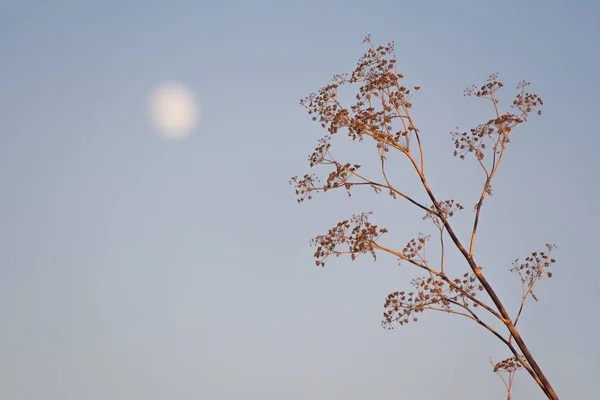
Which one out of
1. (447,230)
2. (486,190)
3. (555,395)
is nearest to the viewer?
(555,395)

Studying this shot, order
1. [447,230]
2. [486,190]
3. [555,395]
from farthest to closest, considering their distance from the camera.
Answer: [486,190] → [447,230] → [555,395]

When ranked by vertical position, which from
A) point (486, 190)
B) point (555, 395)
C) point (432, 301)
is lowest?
point (555, 395)

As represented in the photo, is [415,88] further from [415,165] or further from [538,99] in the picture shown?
[538,99]

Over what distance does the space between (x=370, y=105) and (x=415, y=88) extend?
29.3 inches

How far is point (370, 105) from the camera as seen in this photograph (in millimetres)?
10289

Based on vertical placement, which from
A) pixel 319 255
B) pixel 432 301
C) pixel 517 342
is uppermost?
pixel 319 255

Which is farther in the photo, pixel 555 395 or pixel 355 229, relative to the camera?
pixel 355 229

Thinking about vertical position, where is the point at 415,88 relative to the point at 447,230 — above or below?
above

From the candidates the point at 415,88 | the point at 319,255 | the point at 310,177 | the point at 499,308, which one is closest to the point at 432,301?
the point at 499,308

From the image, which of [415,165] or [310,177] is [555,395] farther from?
[310,177]

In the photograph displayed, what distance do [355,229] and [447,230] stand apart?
4.35 feet

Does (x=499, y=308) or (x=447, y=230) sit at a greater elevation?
(x=447, y=230)

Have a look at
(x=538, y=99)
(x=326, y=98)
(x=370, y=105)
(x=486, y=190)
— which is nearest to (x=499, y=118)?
(x=538, y=99)

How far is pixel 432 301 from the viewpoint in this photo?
930 centimetres
